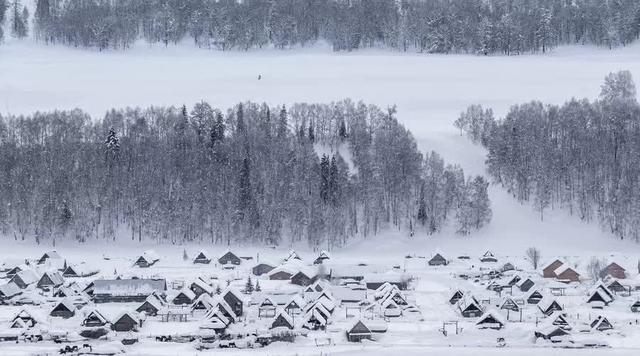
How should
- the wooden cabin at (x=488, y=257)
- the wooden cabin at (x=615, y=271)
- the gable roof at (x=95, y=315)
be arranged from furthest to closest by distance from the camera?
1. the wooden cabin at (x=488, y=257)
2. the wooden cabin at (x=615, y=271)
3. the gable roof at (x=95, y=315)

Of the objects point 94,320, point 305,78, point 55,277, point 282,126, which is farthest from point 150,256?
point 305,78

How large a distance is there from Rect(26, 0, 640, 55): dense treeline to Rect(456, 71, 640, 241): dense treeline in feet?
134

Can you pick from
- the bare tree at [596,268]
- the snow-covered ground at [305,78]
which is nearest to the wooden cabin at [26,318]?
the bare tree at [596,268]

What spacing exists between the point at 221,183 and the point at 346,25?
5600cm

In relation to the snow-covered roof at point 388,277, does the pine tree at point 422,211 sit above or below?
above

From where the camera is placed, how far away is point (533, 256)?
212ft

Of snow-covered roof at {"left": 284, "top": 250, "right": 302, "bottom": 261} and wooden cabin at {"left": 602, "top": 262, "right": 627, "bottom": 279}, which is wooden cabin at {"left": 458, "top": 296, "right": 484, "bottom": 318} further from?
snow-covered roof at {"left": 284, "top": 250, "right": 302, "bottom": 261}

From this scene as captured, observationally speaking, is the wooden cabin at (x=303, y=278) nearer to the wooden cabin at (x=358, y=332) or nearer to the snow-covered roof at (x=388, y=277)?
the snow-covered roof at (x=388, y=277)

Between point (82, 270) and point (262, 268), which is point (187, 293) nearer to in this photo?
point (262, 268)

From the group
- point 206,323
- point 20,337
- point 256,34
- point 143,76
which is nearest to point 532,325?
point 206,323

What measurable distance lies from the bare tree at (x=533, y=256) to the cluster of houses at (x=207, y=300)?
433 inches

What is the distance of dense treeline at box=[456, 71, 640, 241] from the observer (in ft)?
242

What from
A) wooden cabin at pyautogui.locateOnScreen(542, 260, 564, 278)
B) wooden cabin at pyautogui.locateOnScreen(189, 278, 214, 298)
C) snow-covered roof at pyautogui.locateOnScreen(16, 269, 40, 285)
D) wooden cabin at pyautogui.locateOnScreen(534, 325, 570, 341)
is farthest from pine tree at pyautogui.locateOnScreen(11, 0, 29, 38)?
wooden cabin at pyautogui.locateOnScreen(534, 325, 570, 341)

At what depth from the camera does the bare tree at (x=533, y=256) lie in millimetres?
63969
